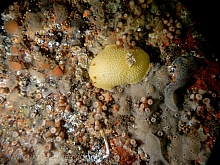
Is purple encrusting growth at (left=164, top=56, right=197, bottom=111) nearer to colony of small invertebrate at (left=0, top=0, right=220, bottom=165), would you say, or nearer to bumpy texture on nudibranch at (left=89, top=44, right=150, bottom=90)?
colony of small invertebrate at (left=0, top=0, right=220, bottom=165)

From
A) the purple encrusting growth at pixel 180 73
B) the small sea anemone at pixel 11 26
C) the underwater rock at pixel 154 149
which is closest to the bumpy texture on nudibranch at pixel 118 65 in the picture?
the purple encrusting growth at pixel 180 73

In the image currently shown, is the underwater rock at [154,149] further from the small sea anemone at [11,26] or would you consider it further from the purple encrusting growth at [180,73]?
the small sea anemone at [11,26]

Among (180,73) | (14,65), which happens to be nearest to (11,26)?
(14,65)

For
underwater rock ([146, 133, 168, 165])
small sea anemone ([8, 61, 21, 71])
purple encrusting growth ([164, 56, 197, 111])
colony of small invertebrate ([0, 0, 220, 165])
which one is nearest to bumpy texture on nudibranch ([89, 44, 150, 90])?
colony of small invertebrate ([0, 0, 220, 165])

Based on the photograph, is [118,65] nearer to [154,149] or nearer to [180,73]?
[180,73]

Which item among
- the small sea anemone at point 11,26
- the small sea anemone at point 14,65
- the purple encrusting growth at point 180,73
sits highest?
the purple encrusting growth at point 180,73

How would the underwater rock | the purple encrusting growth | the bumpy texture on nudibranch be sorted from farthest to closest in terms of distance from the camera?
1. the underwater rock
2. the bumpy texture on nudibranch
3. the purple encrusting growth

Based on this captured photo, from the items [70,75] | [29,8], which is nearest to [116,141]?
[70,75]
